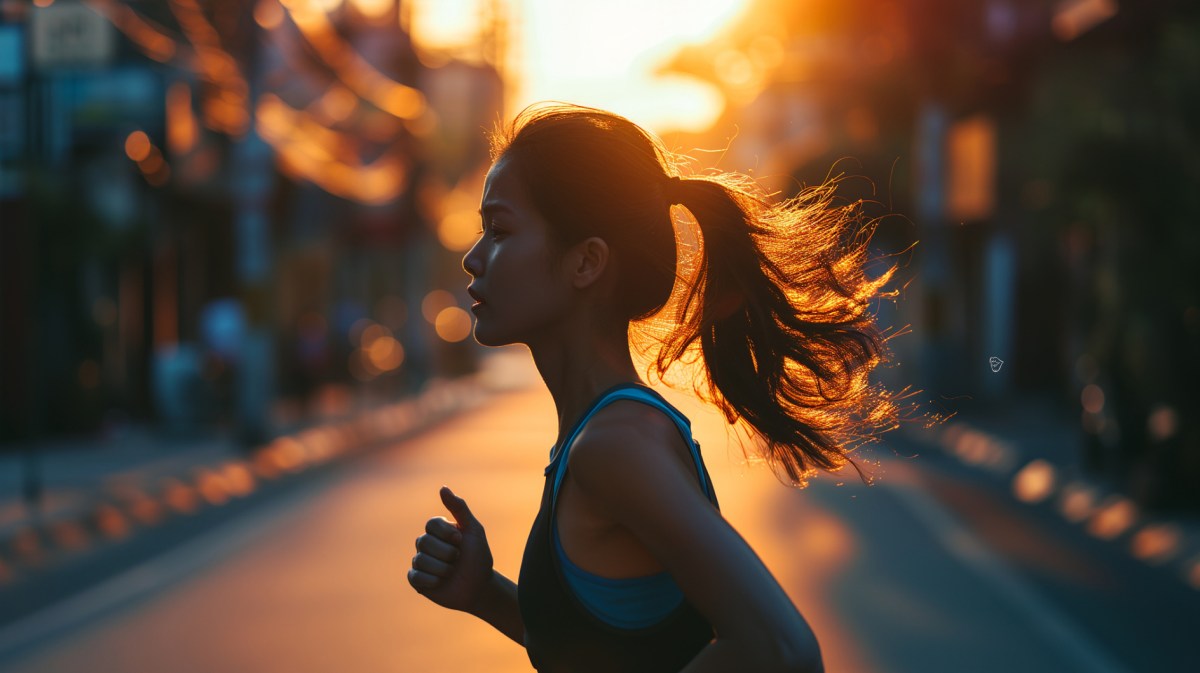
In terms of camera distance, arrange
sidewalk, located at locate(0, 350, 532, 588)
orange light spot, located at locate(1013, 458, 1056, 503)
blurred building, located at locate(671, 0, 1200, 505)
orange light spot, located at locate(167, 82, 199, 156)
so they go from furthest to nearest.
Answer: orange light spot, located at locate(167, 82, 199, 156), orange light spot, located at locate(1013, 458, 1056, 503), blurred building, located at locate(671, 0, 1200, 505), sidewalk, located at locate(0, 350, 532, 588)

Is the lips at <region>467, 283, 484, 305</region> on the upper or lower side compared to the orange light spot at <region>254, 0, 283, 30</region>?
upper

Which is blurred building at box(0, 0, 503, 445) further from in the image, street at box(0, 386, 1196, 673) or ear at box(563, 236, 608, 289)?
ear at box(563, 236, 608, 289)

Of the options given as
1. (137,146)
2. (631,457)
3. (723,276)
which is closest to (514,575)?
(723,276)

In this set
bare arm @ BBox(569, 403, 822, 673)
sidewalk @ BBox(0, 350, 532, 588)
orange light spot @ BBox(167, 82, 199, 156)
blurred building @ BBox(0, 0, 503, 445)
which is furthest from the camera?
orange light spot @ BBox(167, 82, 199, 156)

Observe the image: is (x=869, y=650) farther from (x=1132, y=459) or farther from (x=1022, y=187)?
(x=1022, y=187)

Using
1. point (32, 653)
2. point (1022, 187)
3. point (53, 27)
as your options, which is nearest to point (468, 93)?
point (1022, 187)

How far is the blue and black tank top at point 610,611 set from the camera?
101 inches

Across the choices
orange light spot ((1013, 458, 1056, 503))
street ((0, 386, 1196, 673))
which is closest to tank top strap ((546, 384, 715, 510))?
street ((0, 386, 1196, 673))

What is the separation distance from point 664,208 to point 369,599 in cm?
905

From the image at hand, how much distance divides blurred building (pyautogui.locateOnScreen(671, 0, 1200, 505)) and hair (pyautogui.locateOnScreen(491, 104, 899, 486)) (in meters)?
0.15

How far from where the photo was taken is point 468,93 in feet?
457

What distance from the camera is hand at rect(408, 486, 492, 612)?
296 cm

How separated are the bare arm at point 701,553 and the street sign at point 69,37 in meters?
16.0

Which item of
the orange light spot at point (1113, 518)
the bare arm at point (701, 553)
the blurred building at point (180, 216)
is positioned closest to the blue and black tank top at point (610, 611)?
the bare arm at point (701, 553)
